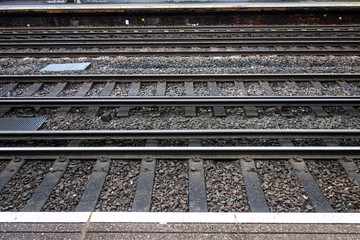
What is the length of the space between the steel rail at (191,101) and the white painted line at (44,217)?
2.90 m

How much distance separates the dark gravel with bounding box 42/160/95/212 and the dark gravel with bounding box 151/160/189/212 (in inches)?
43.4

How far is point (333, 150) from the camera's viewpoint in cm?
397

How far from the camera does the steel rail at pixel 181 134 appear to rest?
14.5 feet

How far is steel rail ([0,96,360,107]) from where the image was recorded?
5352 millimetres

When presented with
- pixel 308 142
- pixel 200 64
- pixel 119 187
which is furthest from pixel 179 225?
pixel 200 64

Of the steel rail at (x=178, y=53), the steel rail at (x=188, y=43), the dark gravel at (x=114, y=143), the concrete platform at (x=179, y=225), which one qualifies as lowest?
the concrete platform at (x=179, y=225)

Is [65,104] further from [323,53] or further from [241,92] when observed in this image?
[323,53]

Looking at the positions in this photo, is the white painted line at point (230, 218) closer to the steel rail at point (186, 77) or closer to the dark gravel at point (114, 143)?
the dark gravel at point (114, 143)

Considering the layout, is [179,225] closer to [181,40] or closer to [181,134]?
[181,134]

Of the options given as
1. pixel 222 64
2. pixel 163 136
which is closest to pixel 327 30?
pixel 222 64

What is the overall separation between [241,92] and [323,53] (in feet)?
14.7

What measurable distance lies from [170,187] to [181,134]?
3.96 feet

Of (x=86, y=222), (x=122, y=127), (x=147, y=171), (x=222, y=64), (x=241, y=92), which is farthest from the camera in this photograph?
(x=222, y=64)

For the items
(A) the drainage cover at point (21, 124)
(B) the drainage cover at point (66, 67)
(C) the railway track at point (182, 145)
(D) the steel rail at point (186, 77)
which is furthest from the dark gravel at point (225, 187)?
(B) the drainage cover at point (66, 67)
